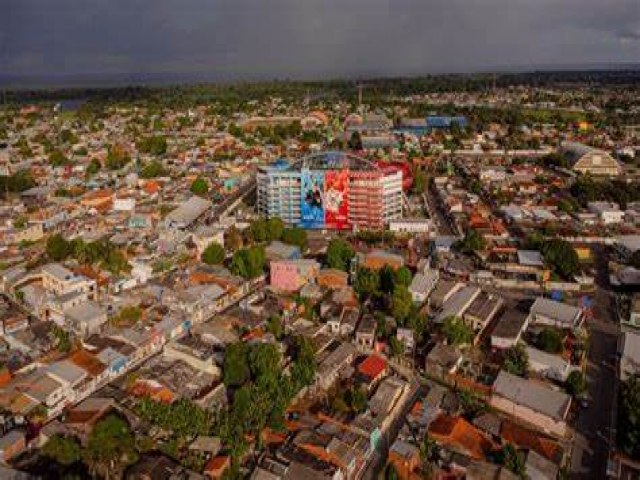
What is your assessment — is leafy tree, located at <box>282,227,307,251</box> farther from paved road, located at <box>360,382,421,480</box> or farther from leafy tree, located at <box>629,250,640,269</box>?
leafy tree, located at <box>629,250,640,269</box>

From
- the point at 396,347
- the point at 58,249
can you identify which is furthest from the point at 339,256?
the point at 58,249

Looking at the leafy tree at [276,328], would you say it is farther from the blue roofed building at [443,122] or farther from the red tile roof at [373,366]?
the blue roofed building at [443,122]

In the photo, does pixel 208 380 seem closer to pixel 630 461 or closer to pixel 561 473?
pixel 561 473

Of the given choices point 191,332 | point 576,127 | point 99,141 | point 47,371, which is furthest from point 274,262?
point 576,127

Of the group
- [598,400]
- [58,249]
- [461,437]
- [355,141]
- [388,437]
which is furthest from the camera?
[355,141]

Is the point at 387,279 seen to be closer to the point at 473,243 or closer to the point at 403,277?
the point at 403,277

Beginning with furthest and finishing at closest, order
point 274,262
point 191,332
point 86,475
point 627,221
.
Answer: point 627,221, point 274,262, point 191,332, point 86,475
